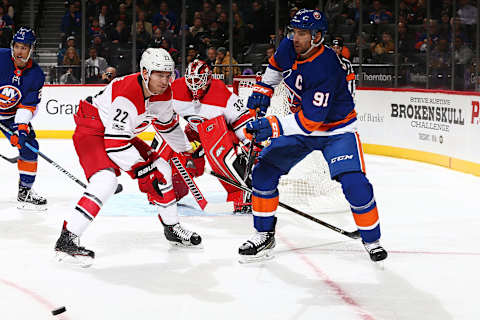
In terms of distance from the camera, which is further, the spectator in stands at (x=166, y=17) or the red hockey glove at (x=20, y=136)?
the spectator in stands at (x=166, y=17)

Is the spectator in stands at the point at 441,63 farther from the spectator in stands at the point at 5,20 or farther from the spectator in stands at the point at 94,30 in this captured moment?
the spectator in stands at the point at 5,20

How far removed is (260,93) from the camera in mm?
3883

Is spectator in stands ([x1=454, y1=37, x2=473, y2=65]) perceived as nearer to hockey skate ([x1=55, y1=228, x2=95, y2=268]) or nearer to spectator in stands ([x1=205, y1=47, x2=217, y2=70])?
spectator in stands ([x1=205, y1=47, x2=217, y2=70])

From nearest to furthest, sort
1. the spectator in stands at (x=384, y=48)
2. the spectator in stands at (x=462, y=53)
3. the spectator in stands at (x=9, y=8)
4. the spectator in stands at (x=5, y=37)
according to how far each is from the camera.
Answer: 1. the spectator in stands at (x=462, y=53)
2. the spectator in stands at (x=384, y=48)
3. the spectator in stands at (x=5, y=37)
4. the spectator in stands at (x=9, y=8)

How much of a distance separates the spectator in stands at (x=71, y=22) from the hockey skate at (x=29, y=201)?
5.69 metres

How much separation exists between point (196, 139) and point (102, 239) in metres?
1.27

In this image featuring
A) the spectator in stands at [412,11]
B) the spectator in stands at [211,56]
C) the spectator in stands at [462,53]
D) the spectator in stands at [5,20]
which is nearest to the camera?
the spectator in stands at [462,53]

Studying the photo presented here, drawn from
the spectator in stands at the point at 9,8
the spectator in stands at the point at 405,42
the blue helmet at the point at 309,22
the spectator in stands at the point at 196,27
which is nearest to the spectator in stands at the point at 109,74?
the spectator in stands at the point at 196,27

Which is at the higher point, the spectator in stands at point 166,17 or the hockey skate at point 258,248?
the spectator in stands at point 166,17

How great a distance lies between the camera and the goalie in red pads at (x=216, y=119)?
16.1ft

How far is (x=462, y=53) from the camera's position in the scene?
26.3ft

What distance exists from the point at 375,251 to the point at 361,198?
0.98ft

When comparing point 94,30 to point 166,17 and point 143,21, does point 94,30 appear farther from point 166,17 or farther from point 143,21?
point 166,17

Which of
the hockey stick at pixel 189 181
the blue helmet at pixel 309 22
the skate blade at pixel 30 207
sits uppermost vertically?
the blue helmet at pixel 309 22
